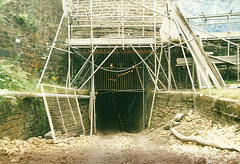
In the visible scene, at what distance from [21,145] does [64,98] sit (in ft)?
9.00

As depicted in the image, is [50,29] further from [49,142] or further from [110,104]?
[110,104]

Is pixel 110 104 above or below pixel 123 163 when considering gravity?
below

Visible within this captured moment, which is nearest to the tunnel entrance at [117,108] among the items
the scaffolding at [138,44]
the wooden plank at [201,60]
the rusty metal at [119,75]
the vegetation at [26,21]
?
the rusty metal at [119,75]

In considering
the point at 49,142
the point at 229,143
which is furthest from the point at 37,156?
the point at 229,143

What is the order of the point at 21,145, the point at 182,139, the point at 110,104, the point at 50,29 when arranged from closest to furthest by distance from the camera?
the point at 21,145
the point at 182,139
the point at 50,29
the point at 110,104

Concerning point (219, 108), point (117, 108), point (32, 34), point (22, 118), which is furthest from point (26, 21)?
point (117, 108)

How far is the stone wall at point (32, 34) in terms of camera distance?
820 centimetres

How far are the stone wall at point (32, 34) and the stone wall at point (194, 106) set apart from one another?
4951 millimetres

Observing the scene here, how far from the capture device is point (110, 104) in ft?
57.5

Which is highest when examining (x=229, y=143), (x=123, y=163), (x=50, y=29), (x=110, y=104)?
(x=50, y=29)

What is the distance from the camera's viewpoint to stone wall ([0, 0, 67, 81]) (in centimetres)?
820

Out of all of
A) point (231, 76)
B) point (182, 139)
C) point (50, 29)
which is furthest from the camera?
point (231, 76)

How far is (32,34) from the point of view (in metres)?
9.48

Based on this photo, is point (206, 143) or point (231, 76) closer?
point (206, 143)
